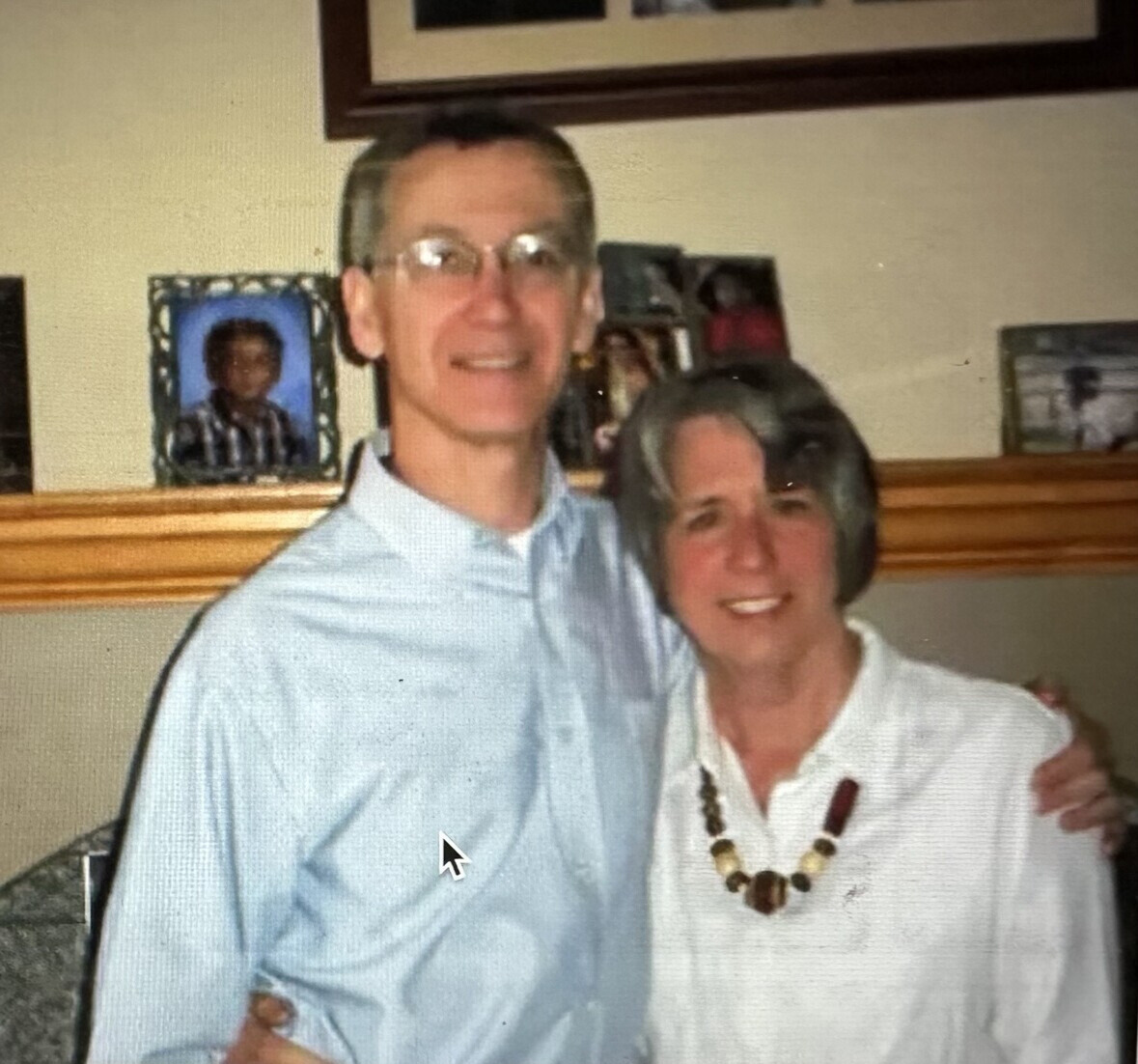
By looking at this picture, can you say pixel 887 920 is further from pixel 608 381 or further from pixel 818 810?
pixel 608 381

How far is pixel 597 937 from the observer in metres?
0.72

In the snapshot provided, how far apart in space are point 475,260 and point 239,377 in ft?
0.48

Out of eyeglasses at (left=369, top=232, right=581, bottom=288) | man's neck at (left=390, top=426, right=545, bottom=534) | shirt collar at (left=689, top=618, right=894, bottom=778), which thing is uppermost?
eyeglasses at (left=369, top=232, right=581, bottom=288)

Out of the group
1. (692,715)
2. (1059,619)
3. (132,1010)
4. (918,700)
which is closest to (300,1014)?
(132,1010)

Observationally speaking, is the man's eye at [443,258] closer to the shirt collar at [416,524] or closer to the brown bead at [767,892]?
the shirt collar at [416,524]

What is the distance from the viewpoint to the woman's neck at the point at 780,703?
75 centimetres

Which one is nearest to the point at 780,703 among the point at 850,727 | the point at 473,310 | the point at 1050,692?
the point at 850,727

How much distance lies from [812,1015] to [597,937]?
0.39 feet

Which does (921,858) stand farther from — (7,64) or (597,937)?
(7,64)

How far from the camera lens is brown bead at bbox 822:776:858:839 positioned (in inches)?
28.6

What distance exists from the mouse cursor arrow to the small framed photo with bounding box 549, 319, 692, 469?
0.21 metres

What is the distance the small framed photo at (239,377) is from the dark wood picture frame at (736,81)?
3.9 inches

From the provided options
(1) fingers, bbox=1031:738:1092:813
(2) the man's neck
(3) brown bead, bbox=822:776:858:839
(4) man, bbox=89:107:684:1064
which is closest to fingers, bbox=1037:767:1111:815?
(1) fingers, bbox=1031:738:1092:813

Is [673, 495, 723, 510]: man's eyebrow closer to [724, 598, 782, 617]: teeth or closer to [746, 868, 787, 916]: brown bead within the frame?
[724, 598, 782, 617]: teeth
